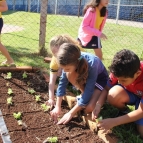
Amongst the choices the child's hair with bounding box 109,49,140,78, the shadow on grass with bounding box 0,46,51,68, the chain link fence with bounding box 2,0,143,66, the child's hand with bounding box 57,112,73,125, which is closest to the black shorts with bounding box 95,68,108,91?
the child's hand with bounding box 57,112,73,125

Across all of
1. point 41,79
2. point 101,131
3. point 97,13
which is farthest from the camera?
point 97,13

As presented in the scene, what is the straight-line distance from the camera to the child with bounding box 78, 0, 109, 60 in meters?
3.96

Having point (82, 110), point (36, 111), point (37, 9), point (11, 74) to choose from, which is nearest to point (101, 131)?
point (82, 110)

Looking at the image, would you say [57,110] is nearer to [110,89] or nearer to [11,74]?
[110,89]

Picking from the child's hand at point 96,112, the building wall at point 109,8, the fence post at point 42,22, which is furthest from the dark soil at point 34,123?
the building wall at point 109,8

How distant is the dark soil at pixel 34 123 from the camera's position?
223 centimetres

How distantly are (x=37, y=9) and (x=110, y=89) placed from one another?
2072cm

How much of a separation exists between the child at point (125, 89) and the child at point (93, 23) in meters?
1.48

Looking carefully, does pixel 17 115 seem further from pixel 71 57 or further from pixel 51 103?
pixel 71 57

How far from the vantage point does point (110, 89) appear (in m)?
2.63

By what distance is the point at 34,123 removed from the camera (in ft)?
8.00

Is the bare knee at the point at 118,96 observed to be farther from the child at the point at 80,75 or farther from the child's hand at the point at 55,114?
the child's hand at the point at 55,114

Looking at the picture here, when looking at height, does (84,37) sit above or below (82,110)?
above

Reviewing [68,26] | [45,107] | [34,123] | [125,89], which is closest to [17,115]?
[34,123]
